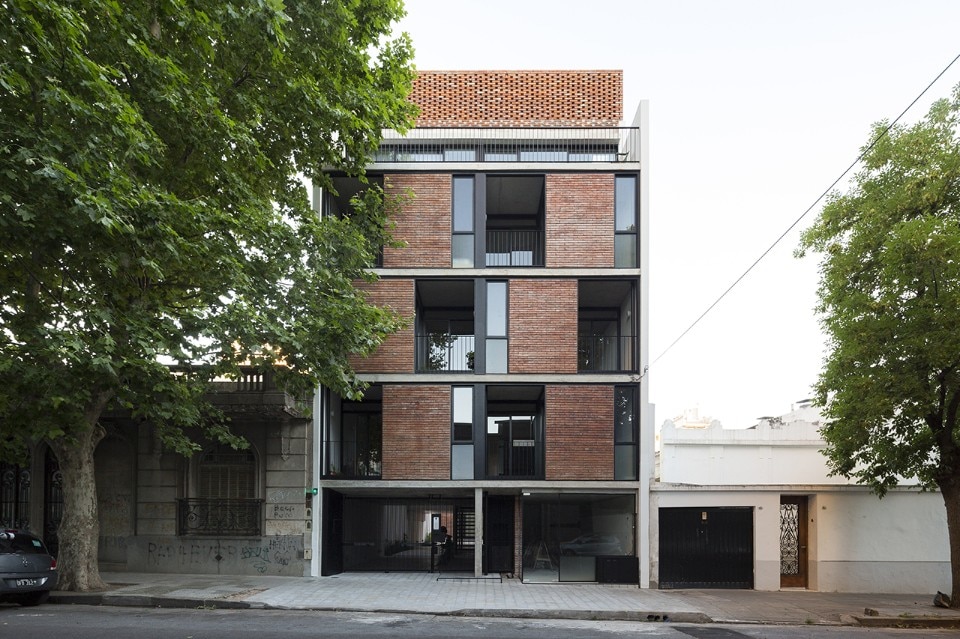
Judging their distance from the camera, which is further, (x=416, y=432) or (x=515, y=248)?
(x=515, y=248)

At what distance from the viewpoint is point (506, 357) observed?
20.4 meters

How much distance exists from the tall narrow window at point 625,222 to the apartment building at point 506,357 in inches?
1.5

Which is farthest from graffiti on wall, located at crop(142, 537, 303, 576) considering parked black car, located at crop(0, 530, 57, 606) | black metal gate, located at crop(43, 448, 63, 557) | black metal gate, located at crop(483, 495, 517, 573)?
parked black car, located at crop(0, 530, 57, 606)

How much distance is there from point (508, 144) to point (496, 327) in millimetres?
5353

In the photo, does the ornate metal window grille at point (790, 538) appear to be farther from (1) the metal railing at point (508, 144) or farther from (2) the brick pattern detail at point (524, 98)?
(2) the brick pattern detail at point (524, 98)

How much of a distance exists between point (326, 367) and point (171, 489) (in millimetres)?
7026

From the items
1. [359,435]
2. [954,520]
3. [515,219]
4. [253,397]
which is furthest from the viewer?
[515,219]

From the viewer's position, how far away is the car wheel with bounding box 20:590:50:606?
1420 cm

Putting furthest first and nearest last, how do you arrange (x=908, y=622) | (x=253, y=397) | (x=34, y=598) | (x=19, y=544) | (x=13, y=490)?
(x=13, y=490)
(x=253, y=397)
(x=908, y=622)
(x=34, y=598)
(x=19, y=544)

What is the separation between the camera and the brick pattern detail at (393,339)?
20250mm

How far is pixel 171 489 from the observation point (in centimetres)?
2003

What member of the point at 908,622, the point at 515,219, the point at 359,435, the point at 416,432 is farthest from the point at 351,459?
the point at 908,622

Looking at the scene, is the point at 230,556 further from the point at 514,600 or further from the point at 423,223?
the point at 423,223

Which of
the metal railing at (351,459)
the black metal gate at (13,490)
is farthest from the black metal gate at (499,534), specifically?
the black metal gate at (13,490)
